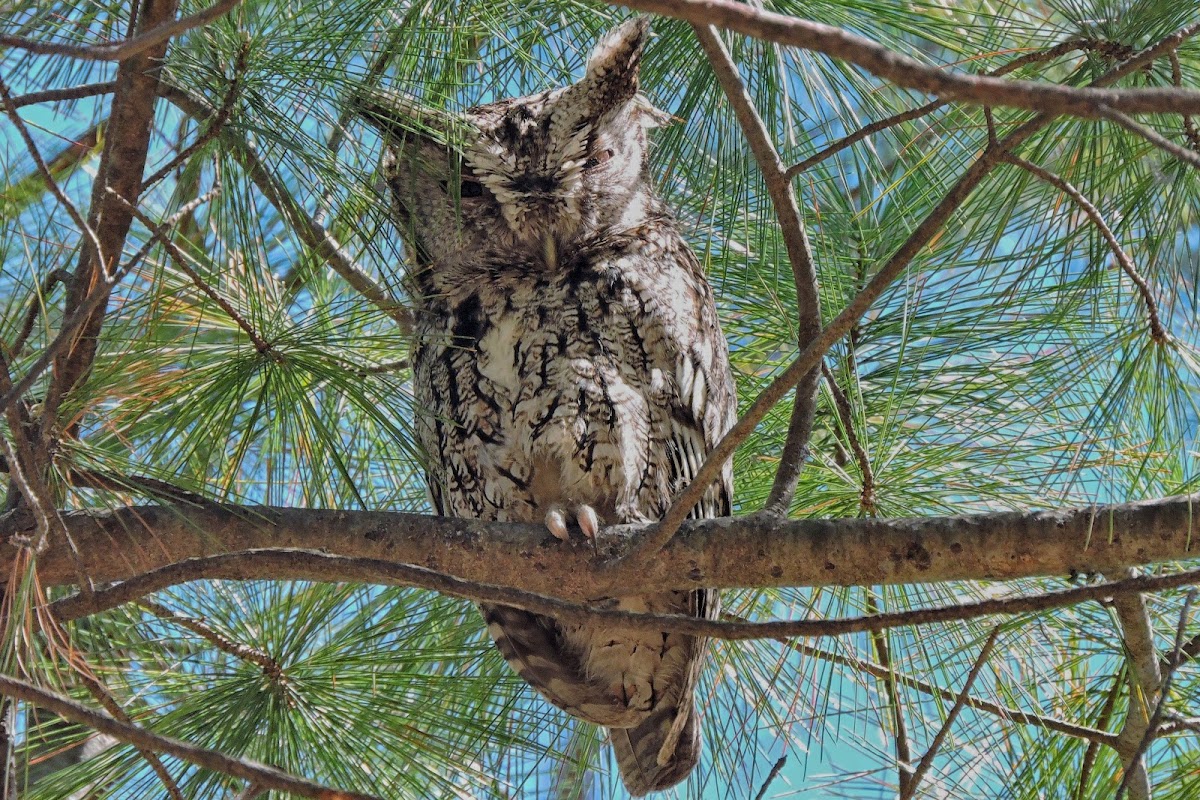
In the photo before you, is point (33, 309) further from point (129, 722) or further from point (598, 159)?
point (598, 159)

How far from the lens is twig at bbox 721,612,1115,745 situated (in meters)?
1.67

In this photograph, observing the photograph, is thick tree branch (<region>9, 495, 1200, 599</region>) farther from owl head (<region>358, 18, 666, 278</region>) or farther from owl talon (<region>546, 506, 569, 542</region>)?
owl head (<region>358, 18, 666, 278</region>)

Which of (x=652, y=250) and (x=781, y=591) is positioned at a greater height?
(x=652, y=250)

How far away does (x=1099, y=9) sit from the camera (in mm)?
1570

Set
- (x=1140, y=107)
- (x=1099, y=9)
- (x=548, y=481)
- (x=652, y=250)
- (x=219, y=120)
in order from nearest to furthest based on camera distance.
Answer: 1. (x=1140, y=107)
2. (x=219, y=120)
3. (x=1099, y=9)
4. (x=548, y=481)
5. (x=652, y=250)

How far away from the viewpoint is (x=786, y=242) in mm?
1580

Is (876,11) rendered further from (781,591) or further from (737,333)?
(781,591)

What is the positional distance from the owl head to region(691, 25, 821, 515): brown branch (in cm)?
51

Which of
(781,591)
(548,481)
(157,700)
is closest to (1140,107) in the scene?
(548,481)

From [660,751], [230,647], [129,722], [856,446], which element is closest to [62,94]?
[129,722]

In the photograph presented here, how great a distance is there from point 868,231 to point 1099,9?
60 centimetres

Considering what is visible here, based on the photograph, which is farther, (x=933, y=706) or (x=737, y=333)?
(x=737, y=333)

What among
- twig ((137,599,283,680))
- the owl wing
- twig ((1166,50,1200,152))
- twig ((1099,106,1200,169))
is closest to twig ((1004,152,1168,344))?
twig ((1166,50,1200,152))

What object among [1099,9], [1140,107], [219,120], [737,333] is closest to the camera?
[1140,107]
